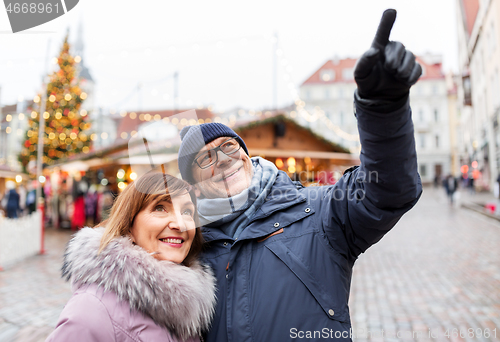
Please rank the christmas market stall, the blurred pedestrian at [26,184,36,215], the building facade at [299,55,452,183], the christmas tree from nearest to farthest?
the christmas market stall → the blurred pedestrian at [26,184,36,215] → the christmas tree → the building facade at [299,55,452,183]

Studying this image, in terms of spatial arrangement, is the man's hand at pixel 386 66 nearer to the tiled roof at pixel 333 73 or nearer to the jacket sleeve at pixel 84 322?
the jacket sleeve at pixel 84 322

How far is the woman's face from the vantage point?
1.44m

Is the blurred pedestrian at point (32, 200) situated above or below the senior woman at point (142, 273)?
below

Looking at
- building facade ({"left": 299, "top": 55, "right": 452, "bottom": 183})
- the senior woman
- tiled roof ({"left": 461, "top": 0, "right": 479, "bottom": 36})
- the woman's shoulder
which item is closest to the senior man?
the senior woman

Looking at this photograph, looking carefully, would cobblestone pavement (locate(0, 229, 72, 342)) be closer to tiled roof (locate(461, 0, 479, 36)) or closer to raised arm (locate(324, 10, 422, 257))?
raised arm (locate(324, 10, 422, 257))

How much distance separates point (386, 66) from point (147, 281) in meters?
1.10

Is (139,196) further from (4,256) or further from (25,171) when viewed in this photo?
(25,171)

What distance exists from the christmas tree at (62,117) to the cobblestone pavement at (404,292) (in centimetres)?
965

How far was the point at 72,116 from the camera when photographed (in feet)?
56.5

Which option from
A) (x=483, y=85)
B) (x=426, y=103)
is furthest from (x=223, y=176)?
(x=426, y=103)

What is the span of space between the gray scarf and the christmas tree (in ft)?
59.0

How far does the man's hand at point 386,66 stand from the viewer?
0.91 meters

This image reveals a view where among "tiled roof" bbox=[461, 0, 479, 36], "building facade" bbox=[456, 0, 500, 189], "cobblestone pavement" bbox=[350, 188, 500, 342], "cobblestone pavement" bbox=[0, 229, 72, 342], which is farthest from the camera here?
"tiled roof" bbox=[461, 0, 479, 36]

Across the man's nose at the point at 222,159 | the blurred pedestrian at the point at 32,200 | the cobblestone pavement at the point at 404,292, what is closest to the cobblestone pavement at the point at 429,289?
the cobblestone pavement at the point at 404,292
